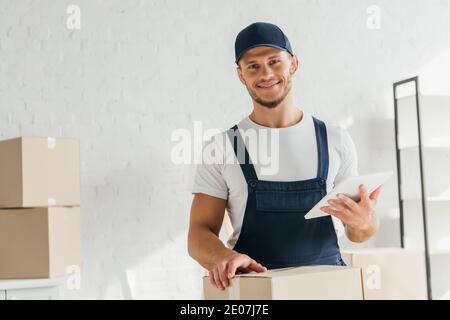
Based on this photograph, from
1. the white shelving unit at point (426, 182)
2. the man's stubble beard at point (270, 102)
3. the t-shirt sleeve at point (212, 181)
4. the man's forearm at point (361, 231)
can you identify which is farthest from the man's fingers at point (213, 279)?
the white shelving unit at point (426, 182)

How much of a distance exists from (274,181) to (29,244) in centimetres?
119

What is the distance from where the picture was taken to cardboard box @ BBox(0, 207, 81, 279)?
2.48 m

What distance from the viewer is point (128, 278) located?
123 inches

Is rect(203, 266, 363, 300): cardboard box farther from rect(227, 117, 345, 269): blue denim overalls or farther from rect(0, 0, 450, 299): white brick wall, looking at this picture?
rect(0, 0, 450, 299): white brick wall

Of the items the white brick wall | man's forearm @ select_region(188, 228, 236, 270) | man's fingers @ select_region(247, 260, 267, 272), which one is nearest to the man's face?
man's forearm @ select_region(188, 228, 236, 270)

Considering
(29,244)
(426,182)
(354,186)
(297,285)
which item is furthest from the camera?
(426,182)

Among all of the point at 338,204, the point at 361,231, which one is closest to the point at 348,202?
the point at 338,204

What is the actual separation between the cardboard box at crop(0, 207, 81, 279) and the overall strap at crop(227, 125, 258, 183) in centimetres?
99

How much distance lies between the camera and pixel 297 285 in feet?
3.60

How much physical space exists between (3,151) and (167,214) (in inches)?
36.6

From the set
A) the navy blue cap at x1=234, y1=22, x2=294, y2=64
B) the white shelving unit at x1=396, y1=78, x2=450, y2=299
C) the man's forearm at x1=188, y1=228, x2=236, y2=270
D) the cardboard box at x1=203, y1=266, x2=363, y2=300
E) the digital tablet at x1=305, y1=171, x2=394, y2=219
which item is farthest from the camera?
the white shelving unit at x1=396, y1=78, x2=450, y2=299

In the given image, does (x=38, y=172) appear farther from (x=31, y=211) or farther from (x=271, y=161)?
(x=271, y=161)

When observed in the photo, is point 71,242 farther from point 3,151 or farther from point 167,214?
point 167,214

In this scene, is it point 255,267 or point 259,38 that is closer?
point 255,267
